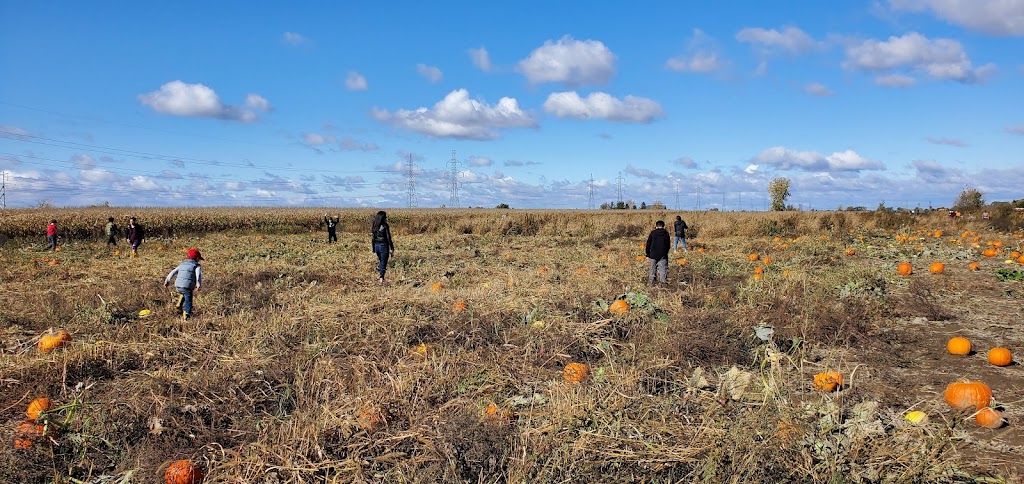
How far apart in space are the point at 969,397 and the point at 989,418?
358 millimetres

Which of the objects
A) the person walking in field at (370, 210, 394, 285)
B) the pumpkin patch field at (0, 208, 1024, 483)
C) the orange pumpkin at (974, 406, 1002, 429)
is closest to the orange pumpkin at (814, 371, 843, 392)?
the pumpkin patch field at (0, 208, 1024, 483)

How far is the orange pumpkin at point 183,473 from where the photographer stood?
3600 mm

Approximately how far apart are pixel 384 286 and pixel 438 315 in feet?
12.5

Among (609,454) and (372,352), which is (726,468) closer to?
(609,454)

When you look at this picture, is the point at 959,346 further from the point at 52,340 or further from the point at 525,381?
the point at 52,340

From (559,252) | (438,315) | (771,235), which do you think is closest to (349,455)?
(438,315)

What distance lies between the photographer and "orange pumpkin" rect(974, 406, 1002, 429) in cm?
413

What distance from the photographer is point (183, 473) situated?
3629 millimetres

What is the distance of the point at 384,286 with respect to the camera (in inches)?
431

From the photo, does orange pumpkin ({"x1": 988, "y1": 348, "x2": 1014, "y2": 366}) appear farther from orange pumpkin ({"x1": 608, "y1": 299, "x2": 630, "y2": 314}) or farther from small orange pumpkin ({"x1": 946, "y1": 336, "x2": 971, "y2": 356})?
orange pumpkin ({"x1": 608, "y1": 299, "x2": 630, "y2": 314})

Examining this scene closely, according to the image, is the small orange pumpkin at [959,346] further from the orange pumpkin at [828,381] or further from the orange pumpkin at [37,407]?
the orange pumpkin at [37,407]

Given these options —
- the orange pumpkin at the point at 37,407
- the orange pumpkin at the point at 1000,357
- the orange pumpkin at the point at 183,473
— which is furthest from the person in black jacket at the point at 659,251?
the orange pumpkin at the point at 37,407

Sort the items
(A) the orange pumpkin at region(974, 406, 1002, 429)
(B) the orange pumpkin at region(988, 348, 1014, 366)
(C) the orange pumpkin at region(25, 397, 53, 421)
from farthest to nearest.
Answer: (B) the orange pumpkin at region(988, 348, 1014, 366) < (C) the orange pumpkin at region(25, 397, 53, 421) < (A) the orange pumpkin at region(974, 406, 1002, 429)

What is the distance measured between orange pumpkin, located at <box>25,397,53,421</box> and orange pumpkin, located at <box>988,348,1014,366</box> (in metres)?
8.28
